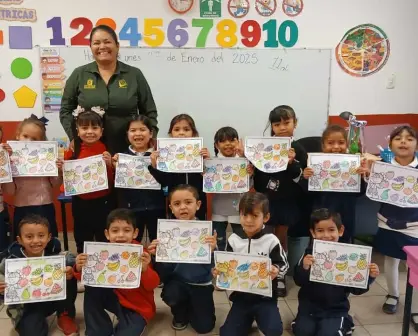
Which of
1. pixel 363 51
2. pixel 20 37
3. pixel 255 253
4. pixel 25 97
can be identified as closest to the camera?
pixel 255 253

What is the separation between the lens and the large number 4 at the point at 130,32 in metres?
4.14

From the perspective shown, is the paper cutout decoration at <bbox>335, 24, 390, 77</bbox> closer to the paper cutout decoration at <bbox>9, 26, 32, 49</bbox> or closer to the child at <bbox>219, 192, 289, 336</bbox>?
the child at <bbox>219, 192, 289, 336</bbox>

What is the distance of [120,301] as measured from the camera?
2.51m

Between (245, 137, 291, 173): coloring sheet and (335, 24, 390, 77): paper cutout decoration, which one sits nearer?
(245, 137, 291, 173): coloring sheet

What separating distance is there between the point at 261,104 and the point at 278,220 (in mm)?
1763

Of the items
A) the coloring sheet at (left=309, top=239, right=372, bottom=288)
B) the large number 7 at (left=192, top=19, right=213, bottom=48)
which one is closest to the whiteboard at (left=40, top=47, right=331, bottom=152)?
the large number 7 at (left=192, top=19, right=213, bottom=48)

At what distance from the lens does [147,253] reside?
241cm

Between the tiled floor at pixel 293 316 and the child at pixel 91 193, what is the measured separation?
518 millimetres

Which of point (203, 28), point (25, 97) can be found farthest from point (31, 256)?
point (203, 28)

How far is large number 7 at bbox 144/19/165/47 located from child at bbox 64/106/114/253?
1569mm

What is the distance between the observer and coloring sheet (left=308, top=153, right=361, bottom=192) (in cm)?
275

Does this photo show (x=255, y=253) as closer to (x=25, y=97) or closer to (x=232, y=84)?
(x=232, y=84)

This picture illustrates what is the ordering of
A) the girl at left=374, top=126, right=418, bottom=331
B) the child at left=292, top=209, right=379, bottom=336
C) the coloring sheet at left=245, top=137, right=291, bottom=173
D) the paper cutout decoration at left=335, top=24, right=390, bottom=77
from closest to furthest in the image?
the child at left=292, top=209, right=379, bottom=336
the girl at left=374, top=126, right=418, bottom=331
the coloring sheet at left=245, top=137, right=291, bottom=173
the paper cutout decoration at left=335, top=24, right=390, bottom=77

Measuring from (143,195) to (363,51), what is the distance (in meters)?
3.04
